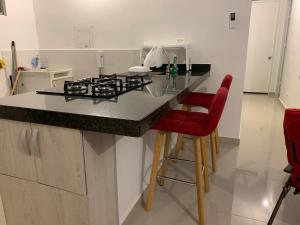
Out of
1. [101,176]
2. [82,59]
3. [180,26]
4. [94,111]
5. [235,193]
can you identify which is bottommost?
[235,193]

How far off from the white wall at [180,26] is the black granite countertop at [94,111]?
1817 millimetres

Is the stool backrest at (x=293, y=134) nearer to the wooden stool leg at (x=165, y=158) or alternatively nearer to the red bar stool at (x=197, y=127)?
the red bar stool at (x=197, y=127)

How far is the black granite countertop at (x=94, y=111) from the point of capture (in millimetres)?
934

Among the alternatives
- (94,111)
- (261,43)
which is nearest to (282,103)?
(261,43)

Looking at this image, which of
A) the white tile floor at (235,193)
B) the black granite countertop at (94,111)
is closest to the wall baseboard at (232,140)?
the white tile floor at (235,193)

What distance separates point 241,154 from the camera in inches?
110

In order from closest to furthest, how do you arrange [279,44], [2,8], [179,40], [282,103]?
[179,40]
[2,8]
[282,103]
[279,44]

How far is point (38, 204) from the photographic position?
1.26 metres

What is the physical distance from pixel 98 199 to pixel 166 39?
93.0 inches

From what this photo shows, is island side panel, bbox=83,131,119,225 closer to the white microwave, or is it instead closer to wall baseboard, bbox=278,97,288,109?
the white microwave

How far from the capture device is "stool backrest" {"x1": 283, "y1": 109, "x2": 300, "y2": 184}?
3.60 ft

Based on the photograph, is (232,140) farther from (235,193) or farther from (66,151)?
(66,151)

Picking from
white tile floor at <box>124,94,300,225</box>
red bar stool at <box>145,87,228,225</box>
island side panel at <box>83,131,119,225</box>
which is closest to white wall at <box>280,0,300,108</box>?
white tile floor at <box>124,94,300,225</box>

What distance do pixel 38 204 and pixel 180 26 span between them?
254 centimetres
